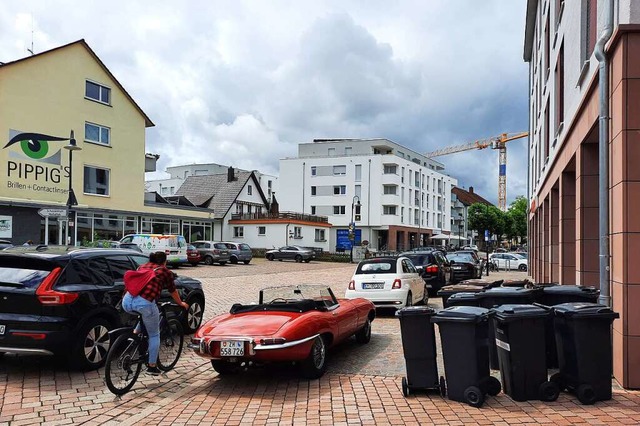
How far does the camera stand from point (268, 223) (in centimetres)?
5566

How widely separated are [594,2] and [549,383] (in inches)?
276

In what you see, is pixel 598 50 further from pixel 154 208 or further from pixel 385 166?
pixel 385 166

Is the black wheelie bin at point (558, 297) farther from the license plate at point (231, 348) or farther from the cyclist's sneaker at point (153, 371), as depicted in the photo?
the cyclist's sneaker at point (153, 371)

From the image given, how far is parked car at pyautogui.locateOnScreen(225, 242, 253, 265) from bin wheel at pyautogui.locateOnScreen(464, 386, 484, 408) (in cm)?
3381

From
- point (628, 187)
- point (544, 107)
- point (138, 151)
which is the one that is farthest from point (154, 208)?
point (628, 187)

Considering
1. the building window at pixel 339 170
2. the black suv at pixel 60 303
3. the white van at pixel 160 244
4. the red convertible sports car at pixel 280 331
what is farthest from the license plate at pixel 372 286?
the building window at pixel 339 170

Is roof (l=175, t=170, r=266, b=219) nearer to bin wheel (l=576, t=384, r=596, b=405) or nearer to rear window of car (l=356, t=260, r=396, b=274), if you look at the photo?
rear window of car (l=356, t=260, r=396, b=274)

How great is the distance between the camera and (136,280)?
22.2ft

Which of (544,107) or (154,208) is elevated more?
(544,107)

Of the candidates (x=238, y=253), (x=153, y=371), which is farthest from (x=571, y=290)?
(x=238, y=253)

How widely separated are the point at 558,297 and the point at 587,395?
2304 millimetres

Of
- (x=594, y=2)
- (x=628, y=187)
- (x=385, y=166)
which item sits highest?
(x=385, y=166)

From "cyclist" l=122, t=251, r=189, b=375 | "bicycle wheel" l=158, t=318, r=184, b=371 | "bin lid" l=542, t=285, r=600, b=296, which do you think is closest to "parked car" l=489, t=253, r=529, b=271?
"bin lid" l=542, t=285, r=600, b=296

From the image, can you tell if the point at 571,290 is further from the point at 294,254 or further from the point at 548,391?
the point at 294,254
